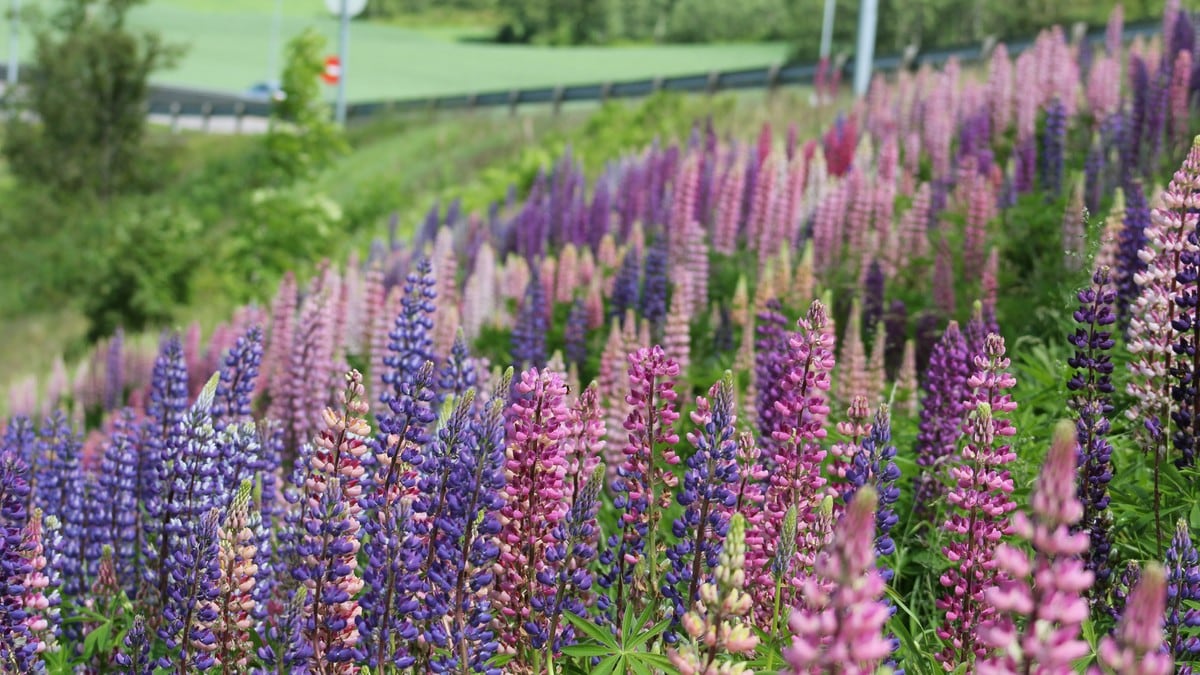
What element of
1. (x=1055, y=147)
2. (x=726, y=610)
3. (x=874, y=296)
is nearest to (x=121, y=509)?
(x=726, y=610)

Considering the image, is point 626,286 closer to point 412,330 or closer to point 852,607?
point 412,330

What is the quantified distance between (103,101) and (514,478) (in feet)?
152

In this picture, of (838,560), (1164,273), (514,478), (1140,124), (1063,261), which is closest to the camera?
(838,560)

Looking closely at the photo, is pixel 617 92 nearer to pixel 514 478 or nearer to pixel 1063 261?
pixel 1063 261

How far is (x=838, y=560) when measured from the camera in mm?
1651

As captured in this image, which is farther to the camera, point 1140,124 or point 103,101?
point 103,101

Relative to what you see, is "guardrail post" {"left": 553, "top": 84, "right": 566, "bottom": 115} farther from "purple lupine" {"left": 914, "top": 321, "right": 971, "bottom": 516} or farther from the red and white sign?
"purple lupine" {"left": 914, "top": 321, "right": 971, "bottom": 516}

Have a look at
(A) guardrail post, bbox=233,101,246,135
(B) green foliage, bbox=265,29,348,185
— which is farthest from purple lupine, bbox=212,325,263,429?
(A) guardrail post, bbox=233,101,246,135

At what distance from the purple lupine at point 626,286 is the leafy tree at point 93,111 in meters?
40.6

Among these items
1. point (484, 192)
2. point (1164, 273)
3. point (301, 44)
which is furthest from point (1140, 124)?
point (301, 44)

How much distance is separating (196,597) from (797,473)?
1.60 m

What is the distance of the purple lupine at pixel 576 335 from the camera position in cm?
746

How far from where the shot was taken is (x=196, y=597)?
3.30 meters

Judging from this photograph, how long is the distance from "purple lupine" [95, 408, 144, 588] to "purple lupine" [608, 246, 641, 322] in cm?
355
